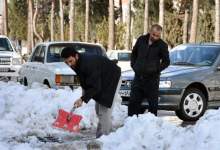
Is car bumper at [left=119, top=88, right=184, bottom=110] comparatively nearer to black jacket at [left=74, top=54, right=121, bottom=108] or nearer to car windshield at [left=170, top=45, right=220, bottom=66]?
car windshield at [left=170, top=45, right=220, bottom=66]

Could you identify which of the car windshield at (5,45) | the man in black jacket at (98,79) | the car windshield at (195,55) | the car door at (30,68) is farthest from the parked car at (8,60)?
the man in black jacket at (98,79)

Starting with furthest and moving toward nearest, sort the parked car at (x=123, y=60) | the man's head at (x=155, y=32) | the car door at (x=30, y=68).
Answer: the parked car at (x=123, y=60) → the car door at (x=30, y=68) → the man's head at (x=155, y=32)

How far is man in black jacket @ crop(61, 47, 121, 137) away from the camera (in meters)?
7.51

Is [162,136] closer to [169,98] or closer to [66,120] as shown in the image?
[66,120]

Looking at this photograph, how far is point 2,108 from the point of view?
37.9 ft

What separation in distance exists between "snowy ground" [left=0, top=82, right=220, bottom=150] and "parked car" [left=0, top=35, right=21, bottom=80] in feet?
17.8

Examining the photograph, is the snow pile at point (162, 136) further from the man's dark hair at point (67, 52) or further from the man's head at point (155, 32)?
the man's head at point (155, 32)

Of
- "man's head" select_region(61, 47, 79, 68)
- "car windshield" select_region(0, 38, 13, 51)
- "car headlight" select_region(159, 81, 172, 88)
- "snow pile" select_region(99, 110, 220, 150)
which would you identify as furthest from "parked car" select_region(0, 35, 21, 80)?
"man's head" select_region(61, 47, 79, 68)

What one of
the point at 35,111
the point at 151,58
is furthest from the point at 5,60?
the point at 151,58

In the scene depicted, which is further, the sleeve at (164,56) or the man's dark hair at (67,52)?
the sleeve at (164,56)

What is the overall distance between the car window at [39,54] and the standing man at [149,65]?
633cm

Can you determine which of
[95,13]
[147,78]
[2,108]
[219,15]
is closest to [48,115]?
[2,108]

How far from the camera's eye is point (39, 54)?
16234mm

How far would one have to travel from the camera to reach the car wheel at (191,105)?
1213 cm
